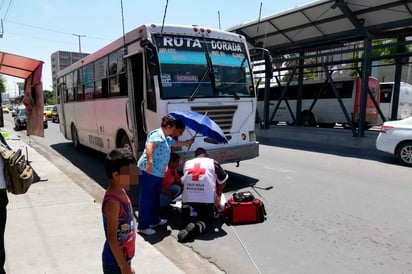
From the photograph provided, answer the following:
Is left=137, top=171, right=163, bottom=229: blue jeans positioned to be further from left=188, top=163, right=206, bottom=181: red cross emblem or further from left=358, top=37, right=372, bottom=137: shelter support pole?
left=358, top=37, right=372, bottom=137: shelter support pole

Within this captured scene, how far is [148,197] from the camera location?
439 cm

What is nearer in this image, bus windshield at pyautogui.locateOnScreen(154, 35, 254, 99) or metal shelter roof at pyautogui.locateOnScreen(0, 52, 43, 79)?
bus windshield at pyautogui.locateOnScreen(154, 35, 254, 99)

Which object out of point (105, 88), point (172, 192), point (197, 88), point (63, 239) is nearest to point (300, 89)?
point (105, 88)

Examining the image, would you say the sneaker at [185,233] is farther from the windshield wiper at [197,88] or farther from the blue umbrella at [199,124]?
the windshield wiper at [197,88]

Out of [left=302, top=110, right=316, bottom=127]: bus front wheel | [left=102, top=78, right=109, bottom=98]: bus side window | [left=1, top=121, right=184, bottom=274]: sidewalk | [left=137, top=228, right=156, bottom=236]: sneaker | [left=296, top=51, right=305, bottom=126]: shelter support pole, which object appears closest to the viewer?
[left=1, top=121, right=184, bottom=274]: sidewalk

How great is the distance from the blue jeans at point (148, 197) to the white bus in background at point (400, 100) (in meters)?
19.0

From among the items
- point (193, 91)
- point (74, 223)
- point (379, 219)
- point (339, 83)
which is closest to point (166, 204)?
point (74, 223)

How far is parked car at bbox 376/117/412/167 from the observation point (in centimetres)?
891

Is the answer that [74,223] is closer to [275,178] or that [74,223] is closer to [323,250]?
[323,250]

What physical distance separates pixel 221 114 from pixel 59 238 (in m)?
3.70

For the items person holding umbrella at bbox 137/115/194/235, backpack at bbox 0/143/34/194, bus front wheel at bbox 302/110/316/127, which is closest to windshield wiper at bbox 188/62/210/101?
person holding umbrella at bbox 137/115/194/235

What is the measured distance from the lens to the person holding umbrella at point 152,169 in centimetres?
414

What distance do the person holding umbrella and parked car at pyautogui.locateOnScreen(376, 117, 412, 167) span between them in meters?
7.50

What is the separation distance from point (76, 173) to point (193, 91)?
4.21 metres
